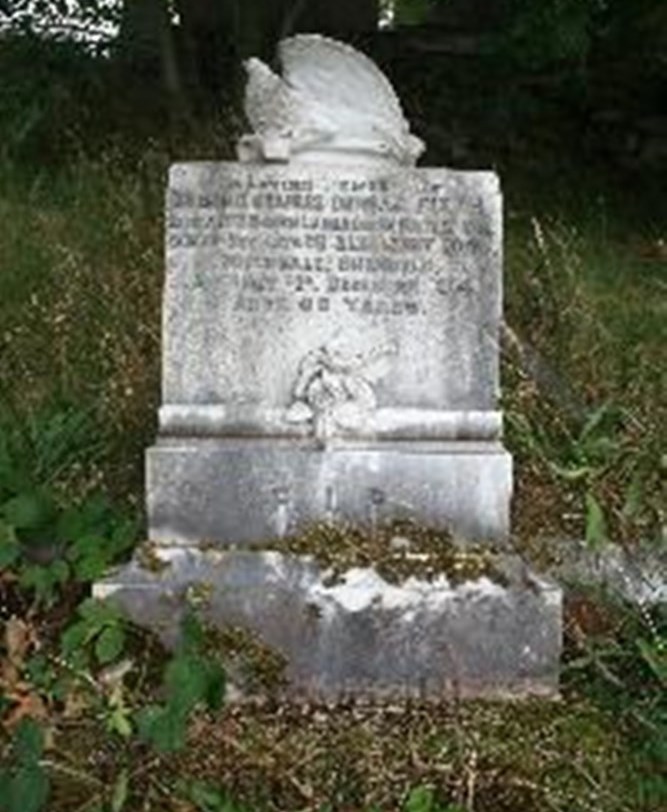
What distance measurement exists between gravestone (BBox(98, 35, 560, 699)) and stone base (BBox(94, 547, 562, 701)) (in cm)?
13

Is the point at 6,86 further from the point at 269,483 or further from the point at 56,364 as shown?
the point at 269,483

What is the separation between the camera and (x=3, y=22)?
9.09 meters

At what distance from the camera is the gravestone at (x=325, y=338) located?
16.4 ft

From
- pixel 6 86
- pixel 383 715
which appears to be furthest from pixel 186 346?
pixel 6 86

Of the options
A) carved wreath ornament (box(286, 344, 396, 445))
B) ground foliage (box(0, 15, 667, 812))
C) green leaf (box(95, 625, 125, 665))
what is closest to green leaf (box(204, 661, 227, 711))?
ground foliage (box(0, 15, 667, 812))

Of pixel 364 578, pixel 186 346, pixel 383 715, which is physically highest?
pixel 186 346

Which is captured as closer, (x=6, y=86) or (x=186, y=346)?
(x=186, y=346)

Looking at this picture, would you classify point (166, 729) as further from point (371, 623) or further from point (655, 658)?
point (655, 658)

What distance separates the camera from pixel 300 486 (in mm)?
5008

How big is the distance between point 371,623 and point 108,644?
0.75m

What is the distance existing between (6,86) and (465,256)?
470 centimetres

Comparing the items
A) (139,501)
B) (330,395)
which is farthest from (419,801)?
(139,501)

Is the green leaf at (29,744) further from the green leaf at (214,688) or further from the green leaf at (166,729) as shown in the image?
the green leaf at (214,688)

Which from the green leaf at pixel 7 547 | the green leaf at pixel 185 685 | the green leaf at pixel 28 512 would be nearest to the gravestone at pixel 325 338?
the green leaf at pixel 28 512
